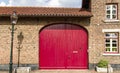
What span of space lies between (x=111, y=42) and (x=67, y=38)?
11.0 feet

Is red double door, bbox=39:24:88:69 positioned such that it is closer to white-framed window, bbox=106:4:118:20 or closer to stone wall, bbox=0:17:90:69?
stone wall, bbox=0:17:90:69

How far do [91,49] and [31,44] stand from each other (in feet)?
14.9

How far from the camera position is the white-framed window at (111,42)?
20.4m

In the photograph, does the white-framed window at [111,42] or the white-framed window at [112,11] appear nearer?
the white-framed window at [111,42]

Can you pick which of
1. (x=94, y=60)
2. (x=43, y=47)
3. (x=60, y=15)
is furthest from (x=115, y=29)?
(x=43, y=47)

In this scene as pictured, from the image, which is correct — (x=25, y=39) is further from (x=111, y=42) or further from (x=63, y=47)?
(x=111, y=42)

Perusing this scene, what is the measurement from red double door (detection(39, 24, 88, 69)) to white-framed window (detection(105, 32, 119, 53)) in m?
1.59

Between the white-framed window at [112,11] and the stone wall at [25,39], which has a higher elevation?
the white-framed window at [112,11]

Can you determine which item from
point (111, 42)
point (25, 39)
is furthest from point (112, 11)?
point (25, 39)

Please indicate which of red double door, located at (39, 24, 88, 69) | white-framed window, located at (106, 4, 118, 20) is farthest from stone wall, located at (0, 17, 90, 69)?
white-framed window, located at (106, 4, 118, 20)

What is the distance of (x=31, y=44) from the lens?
798 inches

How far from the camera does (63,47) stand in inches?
813

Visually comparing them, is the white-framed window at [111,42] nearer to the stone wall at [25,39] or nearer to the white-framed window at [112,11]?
the white-framed window at [112,11]

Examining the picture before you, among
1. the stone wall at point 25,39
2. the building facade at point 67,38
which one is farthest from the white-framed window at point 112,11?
the stone wall at point 25,39
